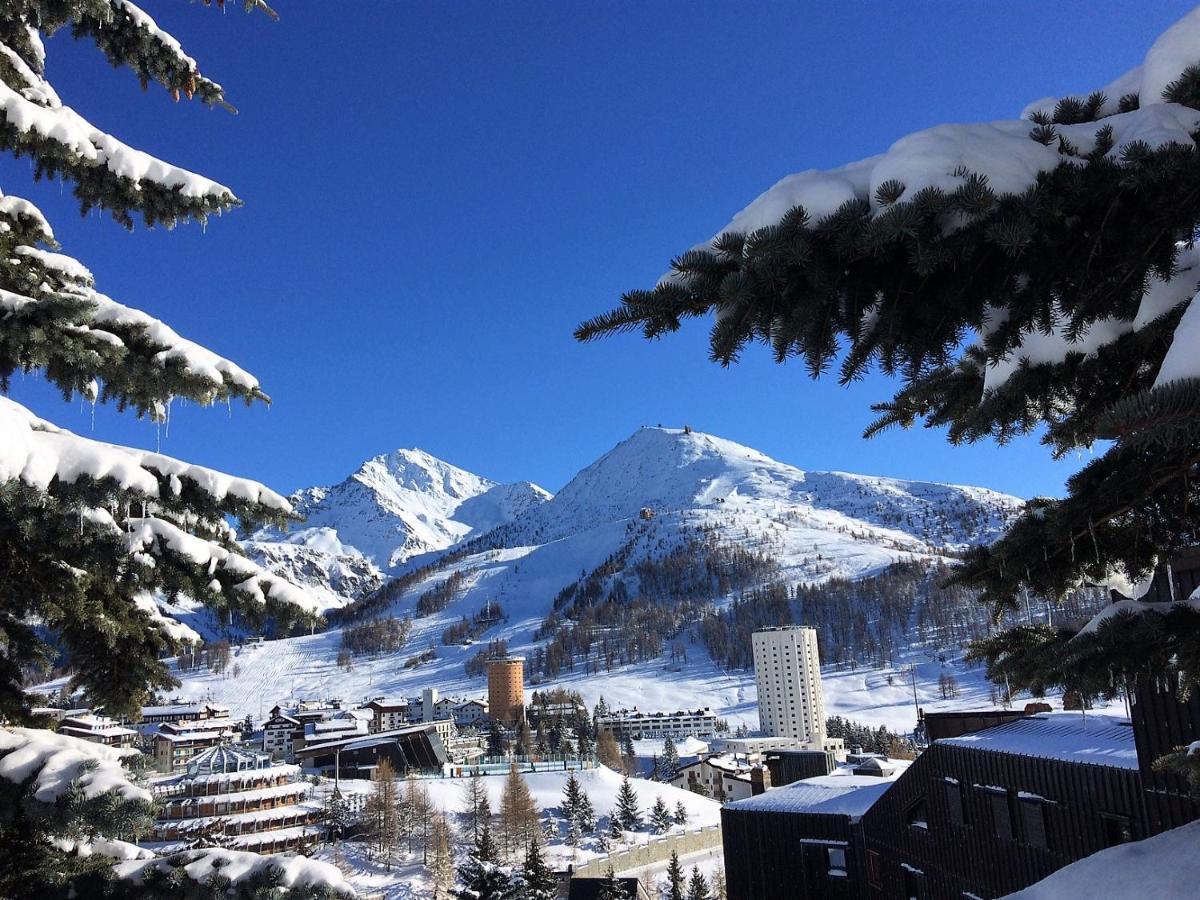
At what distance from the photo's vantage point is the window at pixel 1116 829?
36.2ft

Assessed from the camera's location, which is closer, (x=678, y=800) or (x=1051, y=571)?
(x=1051, y=571)

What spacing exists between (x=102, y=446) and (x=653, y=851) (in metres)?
45.0

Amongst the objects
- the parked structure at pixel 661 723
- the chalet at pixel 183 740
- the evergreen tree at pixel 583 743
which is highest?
the chalet at pixel 183 740

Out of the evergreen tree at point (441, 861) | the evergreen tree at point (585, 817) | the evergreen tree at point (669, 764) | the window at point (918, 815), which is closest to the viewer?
the window at point (918, 815)

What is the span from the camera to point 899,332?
132 inches

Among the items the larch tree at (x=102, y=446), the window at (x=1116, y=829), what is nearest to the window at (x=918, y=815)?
the window at (x=1116, y=829)

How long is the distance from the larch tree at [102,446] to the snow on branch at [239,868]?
46.3 inches

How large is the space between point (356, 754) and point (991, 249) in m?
75.0

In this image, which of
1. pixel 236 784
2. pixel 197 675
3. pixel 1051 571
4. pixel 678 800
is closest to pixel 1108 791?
pixel 1051 571

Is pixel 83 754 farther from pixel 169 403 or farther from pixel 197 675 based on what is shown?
pixel 197 675

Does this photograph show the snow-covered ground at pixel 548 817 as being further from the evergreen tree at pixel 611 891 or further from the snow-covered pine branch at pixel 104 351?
the snow-covered pine branch at pixel 104 351

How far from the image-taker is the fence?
127ft

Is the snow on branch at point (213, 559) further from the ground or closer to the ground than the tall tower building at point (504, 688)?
further from the ground

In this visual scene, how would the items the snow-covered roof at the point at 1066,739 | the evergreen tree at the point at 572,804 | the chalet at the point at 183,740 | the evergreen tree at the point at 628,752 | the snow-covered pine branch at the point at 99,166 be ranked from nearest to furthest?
the snow-covered pine branch at the point at 99,166, the snow-covered roof at the point at 1066,739, the evergreen tree at the point at 572,804, the chalet at the point at 183,740, the evergreen tree at the point at 628,752
